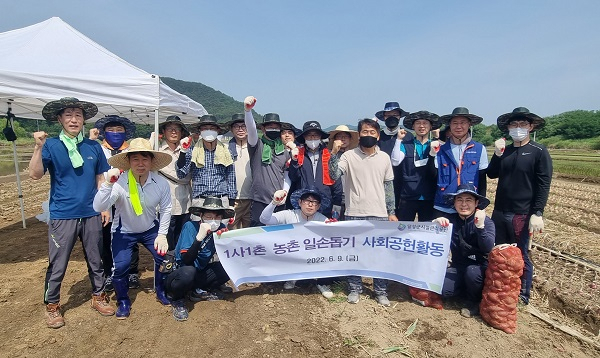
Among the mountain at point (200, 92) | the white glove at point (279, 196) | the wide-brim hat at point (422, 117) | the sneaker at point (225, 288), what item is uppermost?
the mountain at point (200, 92)

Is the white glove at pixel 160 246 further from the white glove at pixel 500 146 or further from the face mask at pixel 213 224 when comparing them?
the white glove at pixel 500 146

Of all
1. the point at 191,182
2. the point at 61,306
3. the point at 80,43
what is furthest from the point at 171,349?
the point at 80,43

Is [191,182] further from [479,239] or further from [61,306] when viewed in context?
[479,239]

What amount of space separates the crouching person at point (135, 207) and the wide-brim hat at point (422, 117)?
3.34 m

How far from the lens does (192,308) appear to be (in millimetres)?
4070

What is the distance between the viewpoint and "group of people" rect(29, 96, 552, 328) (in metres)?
3.69

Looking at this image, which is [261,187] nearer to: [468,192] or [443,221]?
[443,221]

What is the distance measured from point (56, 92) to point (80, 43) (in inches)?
58.6

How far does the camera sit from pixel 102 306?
3.89 m

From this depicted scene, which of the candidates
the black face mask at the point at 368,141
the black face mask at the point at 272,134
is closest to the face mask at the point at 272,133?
the black face mask at the point at 272,134

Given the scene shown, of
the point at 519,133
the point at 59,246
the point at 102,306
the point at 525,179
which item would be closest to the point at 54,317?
the point at 102,306

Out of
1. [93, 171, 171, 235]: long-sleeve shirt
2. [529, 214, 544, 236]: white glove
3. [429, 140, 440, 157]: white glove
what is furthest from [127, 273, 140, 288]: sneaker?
[529, 214, 544, 236]: white glove

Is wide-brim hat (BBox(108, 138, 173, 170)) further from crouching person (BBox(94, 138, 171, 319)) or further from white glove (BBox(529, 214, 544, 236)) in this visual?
white glove (BBox(529, 214, 544, 236))

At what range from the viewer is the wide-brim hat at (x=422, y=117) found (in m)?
4.60
